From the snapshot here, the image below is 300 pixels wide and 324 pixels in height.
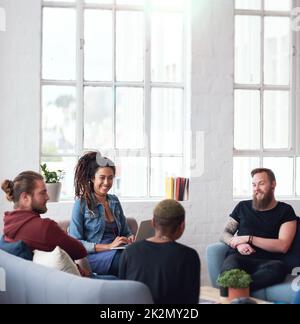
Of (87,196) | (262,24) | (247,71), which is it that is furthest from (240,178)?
(87,196)

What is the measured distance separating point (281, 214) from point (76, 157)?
1.57m

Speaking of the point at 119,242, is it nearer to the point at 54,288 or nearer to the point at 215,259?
the point at 215,259

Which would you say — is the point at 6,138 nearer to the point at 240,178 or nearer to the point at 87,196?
the point at 87,196

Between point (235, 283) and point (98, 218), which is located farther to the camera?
point (98, 218)

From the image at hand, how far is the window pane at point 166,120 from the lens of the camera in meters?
5.13

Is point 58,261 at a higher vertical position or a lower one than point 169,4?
lower

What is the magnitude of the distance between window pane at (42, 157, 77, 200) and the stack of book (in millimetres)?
692

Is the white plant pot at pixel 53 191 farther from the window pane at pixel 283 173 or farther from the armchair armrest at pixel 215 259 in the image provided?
the window pane at pixel 283 173

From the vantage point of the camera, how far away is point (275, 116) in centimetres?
537

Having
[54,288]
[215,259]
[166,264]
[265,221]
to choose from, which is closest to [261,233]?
[265,221]

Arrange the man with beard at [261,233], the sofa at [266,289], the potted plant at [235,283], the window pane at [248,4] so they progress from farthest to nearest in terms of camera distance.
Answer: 1. the window pane at [248,4]
2. the man with beard at [261,233]
3. the sofa at [266,289]
4. the potted plant at [235,283]

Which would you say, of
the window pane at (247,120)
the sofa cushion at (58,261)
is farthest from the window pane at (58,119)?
the sofa cushion at (58,261)

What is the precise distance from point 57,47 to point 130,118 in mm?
729

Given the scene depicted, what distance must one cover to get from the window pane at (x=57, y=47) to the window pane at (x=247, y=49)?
1.23 m
